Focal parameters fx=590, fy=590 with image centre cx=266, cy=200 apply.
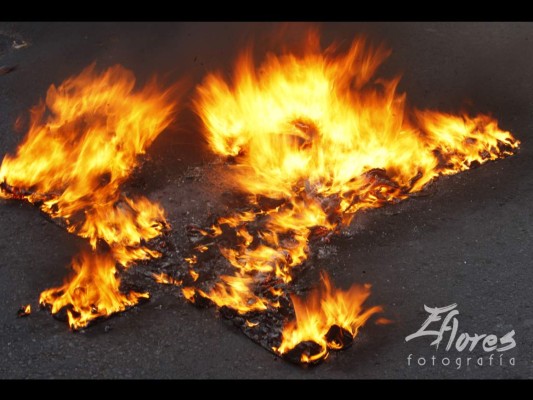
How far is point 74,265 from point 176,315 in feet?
3.59

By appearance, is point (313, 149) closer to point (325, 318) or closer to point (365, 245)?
point (365, 245)

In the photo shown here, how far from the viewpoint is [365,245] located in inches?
213

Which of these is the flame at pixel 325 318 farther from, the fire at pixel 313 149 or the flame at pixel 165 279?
the flame at pixel 165 279

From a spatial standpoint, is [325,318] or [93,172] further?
[93,172]

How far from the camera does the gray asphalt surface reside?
4.42m

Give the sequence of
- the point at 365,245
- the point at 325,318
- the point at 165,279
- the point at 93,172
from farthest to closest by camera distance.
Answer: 1. the point at 93,172
2. the point at 365,245
3. the point at 165,279
4. the point at 325,318

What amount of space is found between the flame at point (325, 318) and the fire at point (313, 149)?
0.02 meters

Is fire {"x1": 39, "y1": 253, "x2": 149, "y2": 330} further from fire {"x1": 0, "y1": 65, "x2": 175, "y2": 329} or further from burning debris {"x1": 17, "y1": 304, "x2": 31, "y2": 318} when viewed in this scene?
burning debris {"x1": 17, "y1": 304, "x2": 31, "y2": 318}

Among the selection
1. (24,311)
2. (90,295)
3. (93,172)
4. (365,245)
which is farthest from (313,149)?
(24,311)

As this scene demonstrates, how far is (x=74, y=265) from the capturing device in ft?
17.0

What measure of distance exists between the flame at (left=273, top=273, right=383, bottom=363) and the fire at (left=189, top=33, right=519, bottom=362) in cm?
2

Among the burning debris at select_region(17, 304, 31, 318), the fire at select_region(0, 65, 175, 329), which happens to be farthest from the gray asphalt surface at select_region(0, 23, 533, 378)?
the fire at select_region(0, 65, 175, 329)

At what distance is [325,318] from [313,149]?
6.65ft
